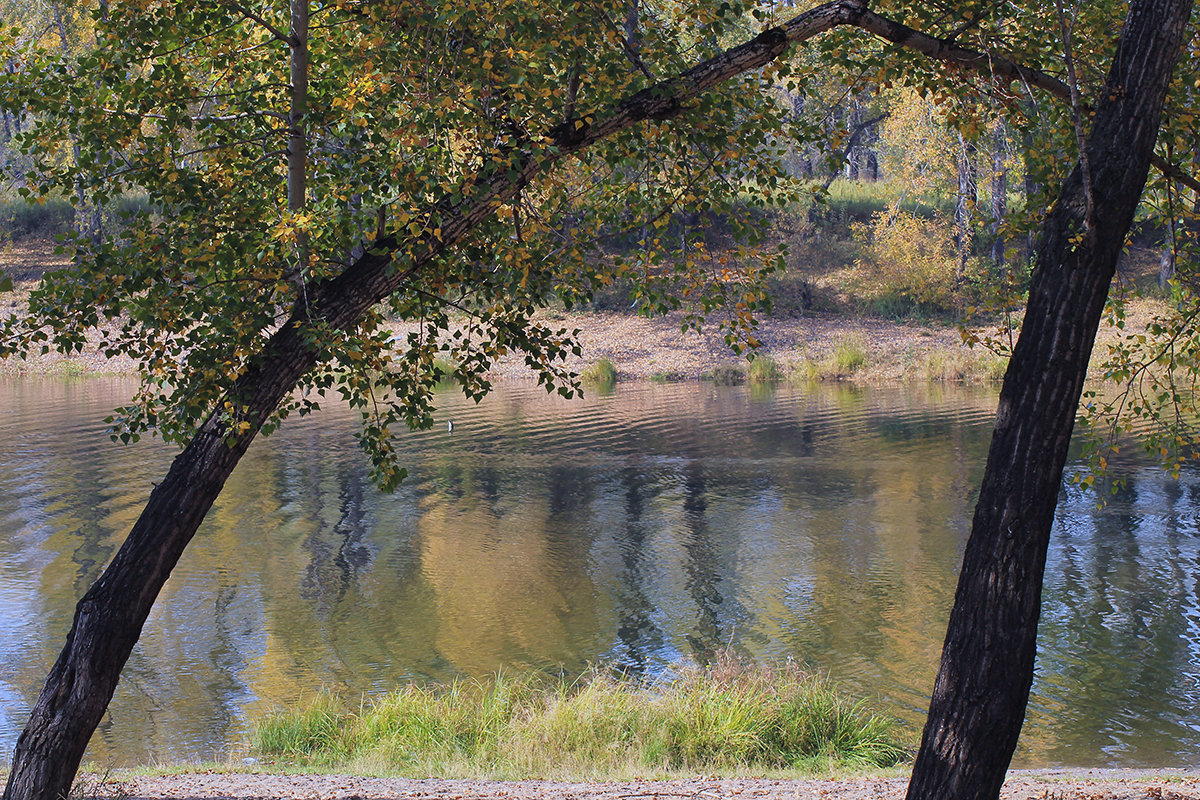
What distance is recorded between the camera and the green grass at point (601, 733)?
8.22 m

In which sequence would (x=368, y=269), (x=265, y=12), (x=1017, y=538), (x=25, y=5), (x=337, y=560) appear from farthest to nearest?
(x=25, y=5) → (x=337, y=560) → (x=265, y=12) → (x=368, y=269) → (x=1017, y=538)

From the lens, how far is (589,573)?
14.2 meters

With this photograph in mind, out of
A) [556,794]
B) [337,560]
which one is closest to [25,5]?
[337,560]

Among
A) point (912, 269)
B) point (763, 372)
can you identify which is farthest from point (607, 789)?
point (912, 269)

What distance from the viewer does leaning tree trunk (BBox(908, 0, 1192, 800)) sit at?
458 centimetres

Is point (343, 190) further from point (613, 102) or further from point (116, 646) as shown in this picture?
point (116, 646)

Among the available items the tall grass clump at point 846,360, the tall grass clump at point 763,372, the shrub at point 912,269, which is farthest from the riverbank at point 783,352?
the shrub at point 912,269

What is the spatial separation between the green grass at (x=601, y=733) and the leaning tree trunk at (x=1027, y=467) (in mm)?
3534

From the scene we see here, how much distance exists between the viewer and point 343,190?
248 inches

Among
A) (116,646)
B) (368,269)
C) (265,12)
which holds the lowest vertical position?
(116,646)

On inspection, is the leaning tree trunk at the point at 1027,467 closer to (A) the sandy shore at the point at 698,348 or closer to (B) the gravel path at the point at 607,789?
(B) the gravel path at the point at 607,789

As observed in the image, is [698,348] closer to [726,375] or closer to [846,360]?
[726,375]

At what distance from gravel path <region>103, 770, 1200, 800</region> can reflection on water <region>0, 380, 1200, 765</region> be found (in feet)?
5.95

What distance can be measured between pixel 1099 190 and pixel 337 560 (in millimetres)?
12129
